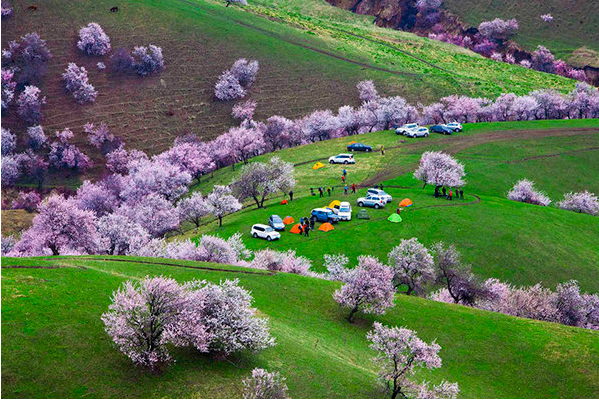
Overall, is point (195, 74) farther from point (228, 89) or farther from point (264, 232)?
point (264, 232)

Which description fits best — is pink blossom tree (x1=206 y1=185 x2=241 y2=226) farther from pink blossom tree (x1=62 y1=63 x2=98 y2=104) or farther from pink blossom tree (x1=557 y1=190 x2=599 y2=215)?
pink blossom tree (x1=62 y1=63 x2=98 y2=104)

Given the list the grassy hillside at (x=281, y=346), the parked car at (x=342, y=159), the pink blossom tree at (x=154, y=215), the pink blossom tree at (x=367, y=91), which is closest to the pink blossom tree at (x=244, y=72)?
the pink blossom tree at (x=367, y=91)

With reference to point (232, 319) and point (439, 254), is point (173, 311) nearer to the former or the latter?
point (232, 319)

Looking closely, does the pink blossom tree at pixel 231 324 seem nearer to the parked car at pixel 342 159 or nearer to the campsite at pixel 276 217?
the campsite at pixel 276 217

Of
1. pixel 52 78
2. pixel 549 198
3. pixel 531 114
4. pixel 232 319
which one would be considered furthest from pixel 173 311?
pixel 531 114

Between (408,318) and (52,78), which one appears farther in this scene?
(52,78)

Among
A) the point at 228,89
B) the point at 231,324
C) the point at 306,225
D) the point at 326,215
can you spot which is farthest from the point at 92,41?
the point at 231,324
